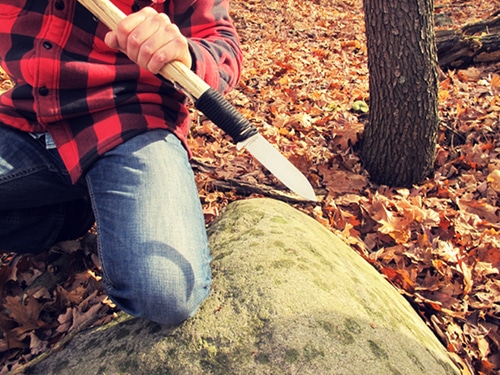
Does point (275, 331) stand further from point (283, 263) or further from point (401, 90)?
point (401, 90)

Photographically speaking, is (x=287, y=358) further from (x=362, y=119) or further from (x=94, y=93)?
(x=362, y=119)

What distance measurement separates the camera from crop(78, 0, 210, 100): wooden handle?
63.3 inches

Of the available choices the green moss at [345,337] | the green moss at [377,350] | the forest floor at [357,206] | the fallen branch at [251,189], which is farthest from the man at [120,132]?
the fallen branch at [251,189]

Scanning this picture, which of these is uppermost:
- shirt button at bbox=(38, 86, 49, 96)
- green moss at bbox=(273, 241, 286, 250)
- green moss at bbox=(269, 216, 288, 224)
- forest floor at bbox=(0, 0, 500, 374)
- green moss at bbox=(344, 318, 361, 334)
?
shirt button at bbox=(38, 86, 49, 96)

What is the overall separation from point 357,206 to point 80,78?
2.25 meters

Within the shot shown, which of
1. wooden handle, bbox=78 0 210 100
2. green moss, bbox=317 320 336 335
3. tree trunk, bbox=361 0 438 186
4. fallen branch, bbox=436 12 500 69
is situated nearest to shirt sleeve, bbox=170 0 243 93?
wooden handle, bbox=78 0 210 100

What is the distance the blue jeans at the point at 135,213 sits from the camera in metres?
1.76

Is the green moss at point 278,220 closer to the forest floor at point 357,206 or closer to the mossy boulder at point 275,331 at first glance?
the mossy boulder at point 275,331

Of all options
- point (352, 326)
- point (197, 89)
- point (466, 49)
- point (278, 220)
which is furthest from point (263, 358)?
point (466, 49)

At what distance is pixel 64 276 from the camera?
2549 millimetres

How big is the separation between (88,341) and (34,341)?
547 millimetres

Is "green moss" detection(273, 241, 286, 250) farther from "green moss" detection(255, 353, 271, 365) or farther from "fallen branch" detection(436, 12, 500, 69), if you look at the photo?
"fallen branch" detection(436, 12, 500, 69)

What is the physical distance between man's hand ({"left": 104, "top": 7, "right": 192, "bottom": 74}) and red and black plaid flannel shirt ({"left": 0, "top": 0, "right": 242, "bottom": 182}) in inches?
10.4

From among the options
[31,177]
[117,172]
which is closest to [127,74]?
[117,172]
